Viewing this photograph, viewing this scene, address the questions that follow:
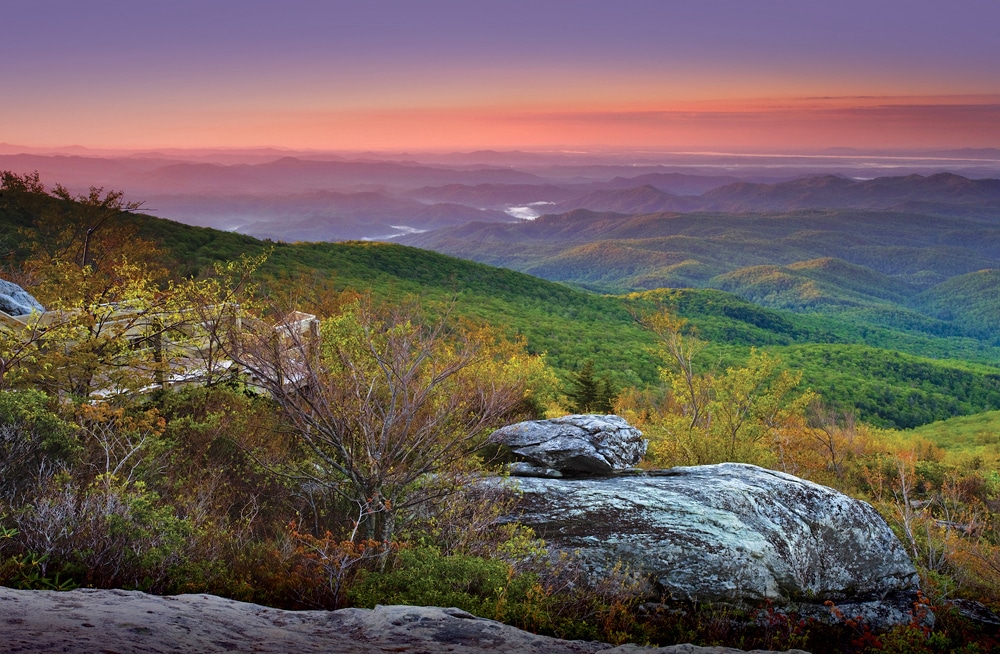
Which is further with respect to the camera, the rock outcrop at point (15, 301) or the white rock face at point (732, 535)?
the rock outcrop at point (15, 301)

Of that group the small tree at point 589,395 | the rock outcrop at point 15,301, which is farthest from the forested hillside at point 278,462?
the small tree at point 589,395

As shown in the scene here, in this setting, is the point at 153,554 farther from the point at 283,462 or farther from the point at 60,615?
Answer: the point at 283,462

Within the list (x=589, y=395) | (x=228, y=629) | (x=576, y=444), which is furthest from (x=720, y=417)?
(x=228, y=629)

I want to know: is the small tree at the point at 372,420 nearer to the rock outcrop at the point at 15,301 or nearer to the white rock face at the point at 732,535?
the white rock face at the point at 732,535

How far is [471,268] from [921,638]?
139m

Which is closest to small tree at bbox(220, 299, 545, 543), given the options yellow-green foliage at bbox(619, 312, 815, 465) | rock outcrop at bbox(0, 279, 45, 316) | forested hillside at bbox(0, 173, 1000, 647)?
forested hillside at bbox(0, 173, 1000, 647)

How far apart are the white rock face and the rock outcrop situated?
18.8 metres

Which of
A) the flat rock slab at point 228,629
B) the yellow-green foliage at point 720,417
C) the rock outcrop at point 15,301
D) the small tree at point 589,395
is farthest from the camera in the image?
the small tree at point 589,395

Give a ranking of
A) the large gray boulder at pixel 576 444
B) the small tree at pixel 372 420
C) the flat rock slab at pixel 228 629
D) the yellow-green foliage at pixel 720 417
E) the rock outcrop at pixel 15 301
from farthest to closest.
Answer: the yellow-green foliage at pixel 720 417
the rock outcrop at pixel 15 301
the large gray boulder at pixel 576 444
the small tree at pixel 372 420
the flat rock slab at pixel 228 629

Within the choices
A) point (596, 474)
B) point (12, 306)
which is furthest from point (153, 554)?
point (12, 306)

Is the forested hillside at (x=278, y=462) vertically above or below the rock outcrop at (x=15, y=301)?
below

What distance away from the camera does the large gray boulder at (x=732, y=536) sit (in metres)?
12.4

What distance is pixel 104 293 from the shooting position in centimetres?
1802

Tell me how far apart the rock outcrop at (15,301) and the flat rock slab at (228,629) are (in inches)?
686
